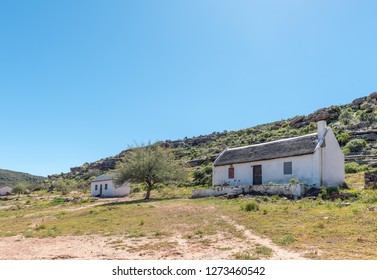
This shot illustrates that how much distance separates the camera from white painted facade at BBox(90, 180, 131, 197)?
46656 mm

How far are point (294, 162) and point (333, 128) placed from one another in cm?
2691

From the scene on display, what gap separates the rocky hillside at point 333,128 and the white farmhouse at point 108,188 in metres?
6.18

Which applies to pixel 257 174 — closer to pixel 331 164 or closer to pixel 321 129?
pixel 331 164

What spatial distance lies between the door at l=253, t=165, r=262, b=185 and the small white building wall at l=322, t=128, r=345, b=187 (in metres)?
5.73

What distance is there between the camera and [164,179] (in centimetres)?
3316

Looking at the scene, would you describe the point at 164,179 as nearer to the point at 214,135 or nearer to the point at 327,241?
the point at 327,241

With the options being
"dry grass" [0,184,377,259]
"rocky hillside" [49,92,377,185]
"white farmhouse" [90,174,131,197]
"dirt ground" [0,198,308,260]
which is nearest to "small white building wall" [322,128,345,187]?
"dry grass" [0,184,377,259]

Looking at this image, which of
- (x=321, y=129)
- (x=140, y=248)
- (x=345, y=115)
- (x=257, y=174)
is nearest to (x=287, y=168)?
(x=257, y=174)

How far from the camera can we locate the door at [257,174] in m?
29.2

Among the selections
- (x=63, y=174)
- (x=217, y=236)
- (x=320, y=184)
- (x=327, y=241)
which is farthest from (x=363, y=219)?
(x=63, y=174)

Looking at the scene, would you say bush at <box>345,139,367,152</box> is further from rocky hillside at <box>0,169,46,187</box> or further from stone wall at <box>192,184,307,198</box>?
rocky hillside at <box>0,169,46,187</box>

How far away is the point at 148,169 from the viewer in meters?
32.7

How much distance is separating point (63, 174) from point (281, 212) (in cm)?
9972

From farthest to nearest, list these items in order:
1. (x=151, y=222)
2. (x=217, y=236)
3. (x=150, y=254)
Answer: (x=151, y=222) < (x=217, y=236) < (x=150, y=254)
